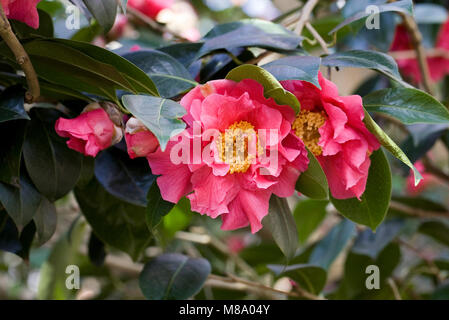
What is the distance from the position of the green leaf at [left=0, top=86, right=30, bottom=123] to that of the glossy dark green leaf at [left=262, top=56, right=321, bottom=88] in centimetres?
28

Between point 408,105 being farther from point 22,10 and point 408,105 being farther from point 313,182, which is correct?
point 22,10

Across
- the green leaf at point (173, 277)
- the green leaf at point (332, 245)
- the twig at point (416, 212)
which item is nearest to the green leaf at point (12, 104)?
the green leaf at point (173, 277)

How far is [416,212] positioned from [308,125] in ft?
2.63

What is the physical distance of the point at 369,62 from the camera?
0.61 meters

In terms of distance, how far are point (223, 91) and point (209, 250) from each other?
997 mm

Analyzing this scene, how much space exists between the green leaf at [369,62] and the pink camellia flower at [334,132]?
0.06 meters

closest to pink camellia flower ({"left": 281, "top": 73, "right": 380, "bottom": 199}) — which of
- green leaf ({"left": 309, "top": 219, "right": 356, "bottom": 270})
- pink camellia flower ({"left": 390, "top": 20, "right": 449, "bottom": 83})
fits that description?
green leaf ({"left": 309, "top": 219, "right": 356, "bottom": 270})

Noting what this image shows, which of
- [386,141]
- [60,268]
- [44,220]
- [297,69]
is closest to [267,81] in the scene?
[297,69]

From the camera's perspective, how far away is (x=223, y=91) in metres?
0.56

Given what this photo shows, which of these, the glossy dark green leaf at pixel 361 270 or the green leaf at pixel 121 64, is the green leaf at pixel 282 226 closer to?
the green leaf at pixel 121 64

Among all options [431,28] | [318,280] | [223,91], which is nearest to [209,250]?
[318,280]
